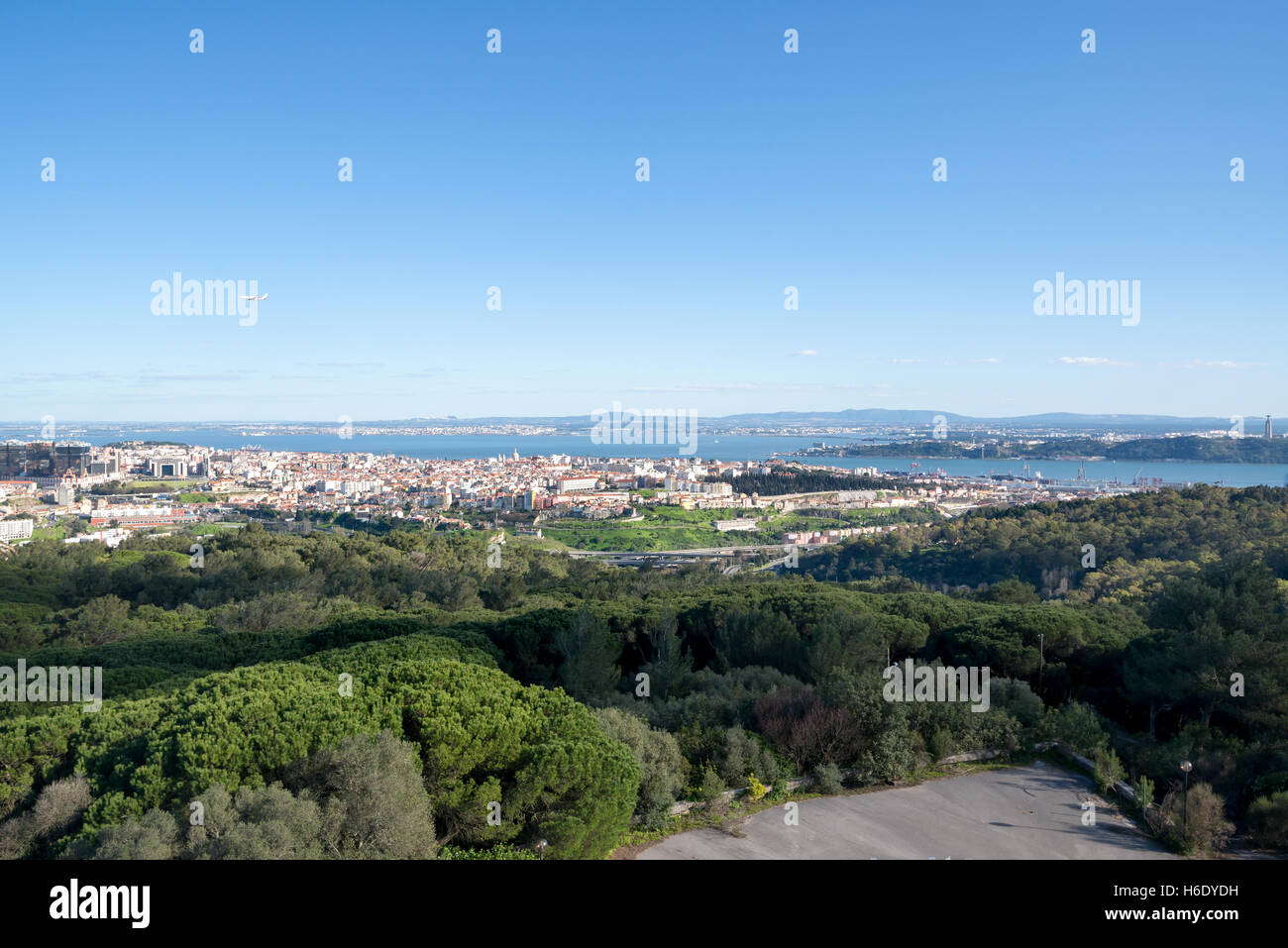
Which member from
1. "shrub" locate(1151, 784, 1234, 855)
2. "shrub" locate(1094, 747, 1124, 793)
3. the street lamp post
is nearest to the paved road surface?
"shrub" locate(1094, 747, 1124, 793)

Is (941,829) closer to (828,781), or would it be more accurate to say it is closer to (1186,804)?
(828,781)

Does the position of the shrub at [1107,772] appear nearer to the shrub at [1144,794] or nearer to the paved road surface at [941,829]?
the paved road surface at [941,829]

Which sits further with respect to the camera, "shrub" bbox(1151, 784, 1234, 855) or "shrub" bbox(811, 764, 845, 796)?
"shrub" bbox(811, 764, 845, 796)

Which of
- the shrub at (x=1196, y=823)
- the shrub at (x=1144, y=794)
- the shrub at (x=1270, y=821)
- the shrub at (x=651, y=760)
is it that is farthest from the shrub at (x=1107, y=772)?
the shrub at (x=651, y=760)

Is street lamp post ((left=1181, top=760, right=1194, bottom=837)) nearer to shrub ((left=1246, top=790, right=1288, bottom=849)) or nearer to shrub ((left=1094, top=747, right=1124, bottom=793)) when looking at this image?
shrub ((left=1246, top=790, right=1288, bottom=849))

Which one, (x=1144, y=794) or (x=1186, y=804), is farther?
(x=1144, y=794)

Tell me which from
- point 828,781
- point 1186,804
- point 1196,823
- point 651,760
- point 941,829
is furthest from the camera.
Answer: point 828,781

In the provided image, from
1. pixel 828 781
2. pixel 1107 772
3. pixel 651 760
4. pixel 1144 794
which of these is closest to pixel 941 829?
pixel 828 781

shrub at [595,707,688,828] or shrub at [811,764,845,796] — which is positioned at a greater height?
shrub at [595,707,688,828]

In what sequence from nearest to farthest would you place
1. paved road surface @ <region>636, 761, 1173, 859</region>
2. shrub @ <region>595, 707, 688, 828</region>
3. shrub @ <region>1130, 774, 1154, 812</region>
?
paved road surface @ <region>636, 761, 1173, 859</region>, shrub @ <region>595, 707, 688, 828</region>, shrub @ <region>1130, 774, 1154, 812</region>
